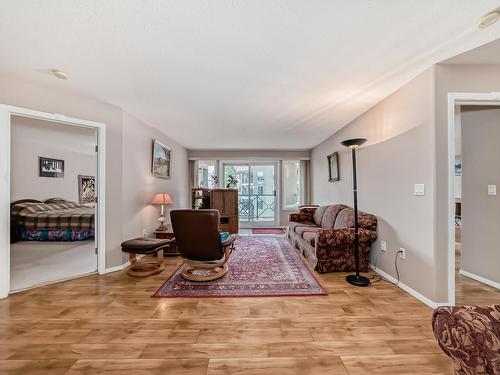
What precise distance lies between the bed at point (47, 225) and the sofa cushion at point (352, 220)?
5081mm

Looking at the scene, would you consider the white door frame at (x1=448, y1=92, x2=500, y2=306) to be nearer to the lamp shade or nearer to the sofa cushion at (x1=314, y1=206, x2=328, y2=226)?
the sofa cushion at (x1=314, y1=206, x2=328, y2=226)

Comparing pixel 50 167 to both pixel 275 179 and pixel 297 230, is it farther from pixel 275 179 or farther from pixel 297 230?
pixel 297 230

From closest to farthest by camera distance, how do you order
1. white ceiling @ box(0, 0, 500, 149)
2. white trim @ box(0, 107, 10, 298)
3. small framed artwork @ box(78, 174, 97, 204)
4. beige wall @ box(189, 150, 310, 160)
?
white ceiling @ box(0, 0, 500, 149) < white trim @ box(0, 107, 10, 298) < small framed artwork @ box(78, 174, 97, 204) < beige wall @ box(189, 150, 310, 160)

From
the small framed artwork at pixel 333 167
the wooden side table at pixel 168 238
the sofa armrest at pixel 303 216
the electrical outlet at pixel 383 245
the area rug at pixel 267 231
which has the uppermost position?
the small framed artwork at pixel 333 167

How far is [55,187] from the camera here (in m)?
5.90

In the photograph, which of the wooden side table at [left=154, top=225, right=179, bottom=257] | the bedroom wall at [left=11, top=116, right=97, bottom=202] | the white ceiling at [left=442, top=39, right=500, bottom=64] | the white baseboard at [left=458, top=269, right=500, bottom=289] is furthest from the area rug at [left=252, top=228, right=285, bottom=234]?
the white ceiling at [left=442, top=39, right=500, bottom=64]

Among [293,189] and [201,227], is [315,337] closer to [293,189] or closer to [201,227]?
[201,227]

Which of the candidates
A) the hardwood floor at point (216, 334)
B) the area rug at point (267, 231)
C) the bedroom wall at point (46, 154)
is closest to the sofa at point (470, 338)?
the hardwood floor at point (216, 334)

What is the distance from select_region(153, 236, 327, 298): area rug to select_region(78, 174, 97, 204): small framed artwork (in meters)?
5.09

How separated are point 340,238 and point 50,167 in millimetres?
6996

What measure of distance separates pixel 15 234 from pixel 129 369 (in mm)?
5499

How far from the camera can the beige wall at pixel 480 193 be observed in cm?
267

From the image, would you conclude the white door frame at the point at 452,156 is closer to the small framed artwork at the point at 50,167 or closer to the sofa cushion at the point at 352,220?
the sofa cushion at the point at 352,220

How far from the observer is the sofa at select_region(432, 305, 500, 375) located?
80 centimetres
